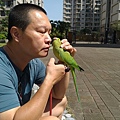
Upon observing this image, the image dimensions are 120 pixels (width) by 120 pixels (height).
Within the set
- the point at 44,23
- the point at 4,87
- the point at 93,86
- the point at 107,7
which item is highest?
the point at 107,7

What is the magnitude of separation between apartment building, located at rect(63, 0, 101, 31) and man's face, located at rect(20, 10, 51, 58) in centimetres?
8621

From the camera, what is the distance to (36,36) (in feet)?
5.30

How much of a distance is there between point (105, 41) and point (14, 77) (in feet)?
136

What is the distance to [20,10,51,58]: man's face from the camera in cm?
161

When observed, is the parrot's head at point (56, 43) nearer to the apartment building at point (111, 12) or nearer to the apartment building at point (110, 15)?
the apartment building at point (110, 15)

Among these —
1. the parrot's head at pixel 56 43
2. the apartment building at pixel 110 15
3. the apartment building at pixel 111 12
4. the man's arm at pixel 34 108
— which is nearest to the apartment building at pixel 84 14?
the apartment building at pixel 111 12

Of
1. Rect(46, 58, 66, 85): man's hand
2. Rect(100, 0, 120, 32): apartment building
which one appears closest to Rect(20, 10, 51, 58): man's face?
Rect(46, 58, 66, 85): man's hand

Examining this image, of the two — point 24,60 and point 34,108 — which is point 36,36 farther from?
point 34,108

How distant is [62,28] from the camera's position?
145ft

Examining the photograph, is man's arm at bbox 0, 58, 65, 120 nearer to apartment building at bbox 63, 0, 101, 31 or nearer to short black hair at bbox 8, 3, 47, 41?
short black hair at bbox 8, 3, 47, 41

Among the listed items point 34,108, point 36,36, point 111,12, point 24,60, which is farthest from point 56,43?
point 111,12

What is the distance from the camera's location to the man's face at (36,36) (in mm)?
1611

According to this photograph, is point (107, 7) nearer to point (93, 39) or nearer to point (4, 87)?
point (93, 39)

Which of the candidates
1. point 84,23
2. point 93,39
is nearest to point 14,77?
point 93,39
